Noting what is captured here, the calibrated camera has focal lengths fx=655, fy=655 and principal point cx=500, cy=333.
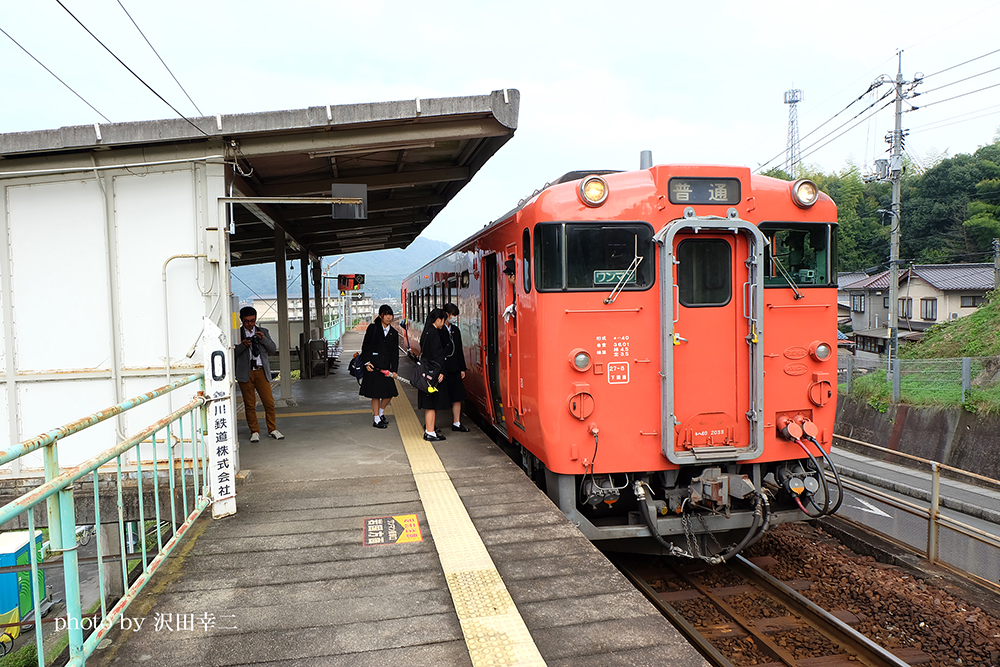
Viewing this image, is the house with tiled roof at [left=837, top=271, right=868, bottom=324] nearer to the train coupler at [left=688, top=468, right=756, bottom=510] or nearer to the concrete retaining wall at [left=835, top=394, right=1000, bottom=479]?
the concrete retaining wall at [left=835, top=394, right=1000, bottom=479]

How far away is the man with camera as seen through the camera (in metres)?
7.36

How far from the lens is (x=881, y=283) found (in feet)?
109

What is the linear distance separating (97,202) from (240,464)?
9.09 ft

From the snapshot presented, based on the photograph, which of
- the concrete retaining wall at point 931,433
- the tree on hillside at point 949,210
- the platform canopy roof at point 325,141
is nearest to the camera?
the platform canopy roof at point 325,141

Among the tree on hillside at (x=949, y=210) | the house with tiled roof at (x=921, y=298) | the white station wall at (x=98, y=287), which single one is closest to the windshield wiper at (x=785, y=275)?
the white station wall at (x=98, y=287)

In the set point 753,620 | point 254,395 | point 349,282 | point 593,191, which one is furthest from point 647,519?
point 349,282

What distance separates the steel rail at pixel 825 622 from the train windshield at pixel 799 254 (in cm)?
253

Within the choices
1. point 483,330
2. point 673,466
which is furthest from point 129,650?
point 483,330

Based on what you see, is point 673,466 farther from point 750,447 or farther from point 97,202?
point 97,202

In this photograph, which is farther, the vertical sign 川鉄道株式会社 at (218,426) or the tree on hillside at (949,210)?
the tree on hillside at (949,210)

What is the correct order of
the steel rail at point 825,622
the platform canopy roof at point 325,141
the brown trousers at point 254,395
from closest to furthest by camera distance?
the steel rail at point 825,622 < the platform canopy roof at point 325,141 < the brown trousers at point 254,395

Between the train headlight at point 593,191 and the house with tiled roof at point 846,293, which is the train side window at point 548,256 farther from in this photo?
the house with tiled roof at point 846,293

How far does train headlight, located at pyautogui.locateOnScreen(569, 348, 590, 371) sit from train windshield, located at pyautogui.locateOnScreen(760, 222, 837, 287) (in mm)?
1631

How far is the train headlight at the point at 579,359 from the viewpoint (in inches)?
198
